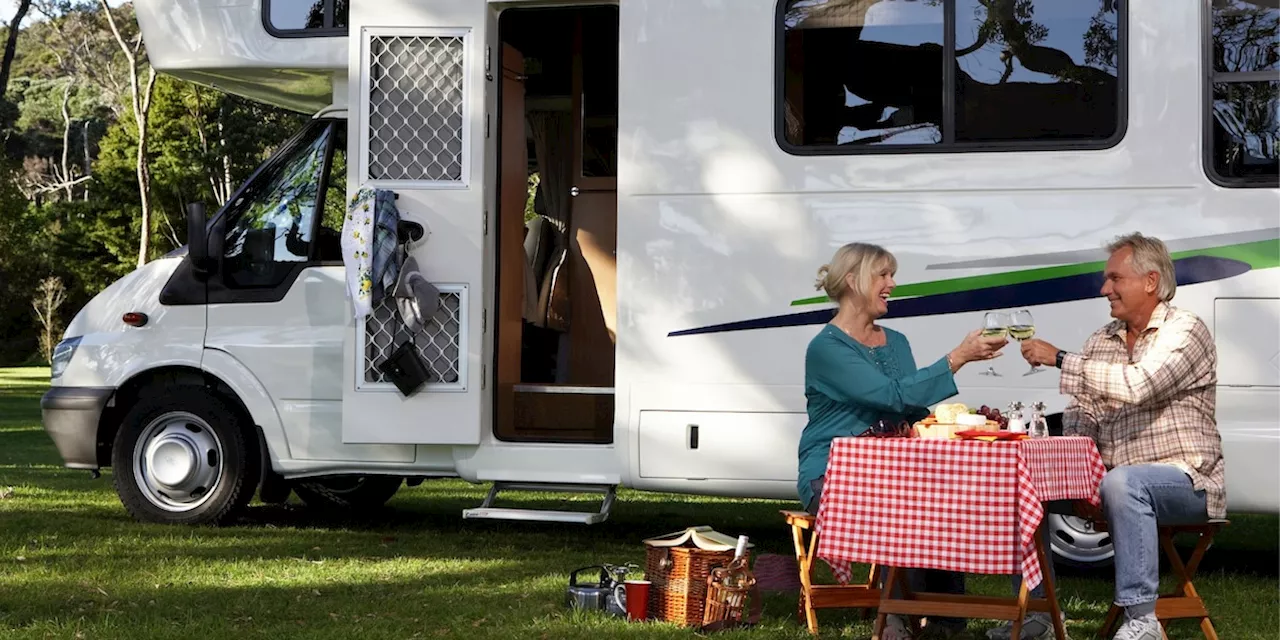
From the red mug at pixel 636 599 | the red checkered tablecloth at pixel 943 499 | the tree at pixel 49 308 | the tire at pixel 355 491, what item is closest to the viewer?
the red checkered tablecloth at pixel 943 499

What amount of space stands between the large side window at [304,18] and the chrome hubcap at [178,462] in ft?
6.10

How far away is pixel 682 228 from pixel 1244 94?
2234 millimetres

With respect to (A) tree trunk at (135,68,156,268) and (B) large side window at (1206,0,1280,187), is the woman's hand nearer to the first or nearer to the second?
(B) large side window at (1206,0,1280,187)

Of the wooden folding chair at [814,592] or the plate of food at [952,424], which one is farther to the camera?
the wooden folding chair at [814,592]

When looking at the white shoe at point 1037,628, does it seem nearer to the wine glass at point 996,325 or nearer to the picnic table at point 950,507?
the picnic table at point 950,507

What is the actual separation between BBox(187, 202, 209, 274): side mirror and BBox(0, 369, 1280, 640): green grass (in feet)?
4.16

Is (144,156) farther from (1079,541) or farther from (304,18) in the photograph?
(1079,541)

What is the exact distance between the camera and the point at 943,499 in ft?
14.7

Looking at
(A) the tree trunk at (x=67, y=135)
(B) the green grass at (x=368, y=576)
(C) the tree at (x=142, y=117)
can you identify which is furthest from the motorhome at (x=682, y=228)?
(A) the tree trunk at (x=67, y=135)

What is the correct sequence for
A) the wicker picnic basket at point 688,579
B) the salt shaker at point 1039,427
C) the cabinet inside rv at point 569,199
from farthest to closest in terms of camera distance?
the cabinet inside rv at point 569,199, the wicker picnic basket at point 688,579, the salt shaker at point 1039,427

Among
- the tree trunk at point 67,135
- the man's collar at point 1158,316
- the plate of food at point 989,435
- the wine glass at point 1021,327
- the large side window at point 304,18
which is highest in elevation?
the tree trunk at point 67,135

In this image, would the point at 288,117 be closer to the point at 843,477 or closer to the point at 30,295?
the point at 30,295

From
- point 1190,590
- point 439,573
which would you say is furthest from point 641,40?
point 1190,590

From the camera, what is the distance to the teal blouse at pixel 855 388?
16.0ft
